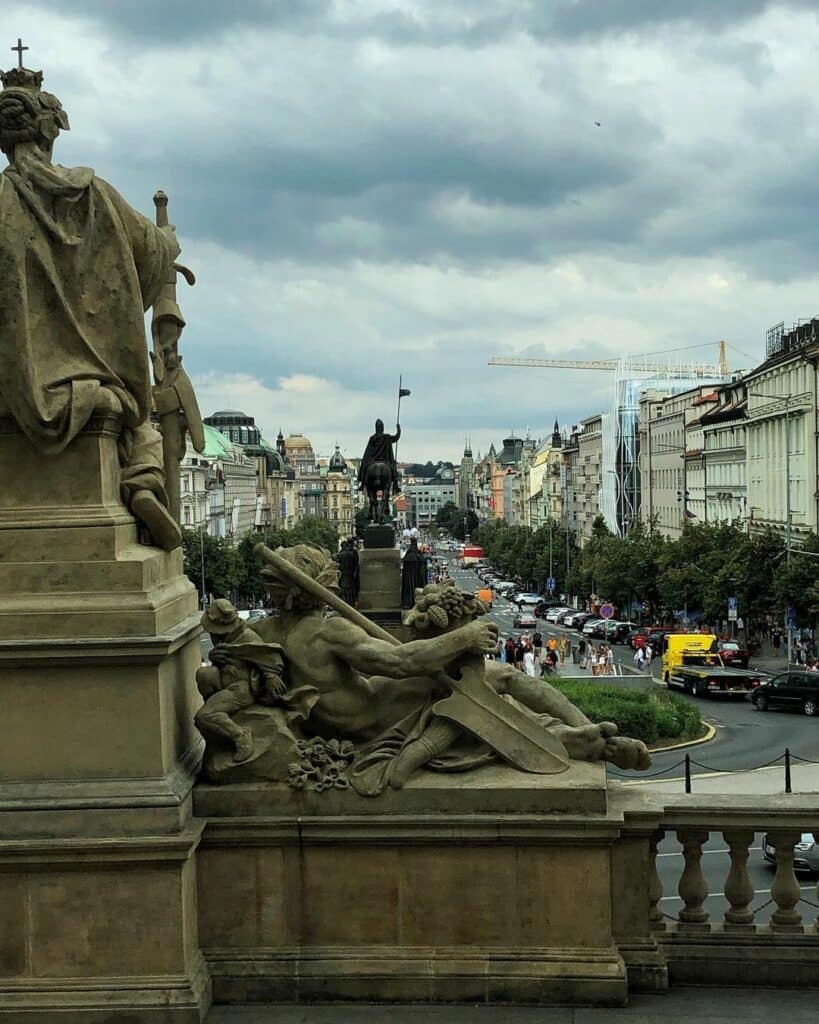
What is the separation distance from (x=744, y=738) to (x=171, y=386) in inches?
1126

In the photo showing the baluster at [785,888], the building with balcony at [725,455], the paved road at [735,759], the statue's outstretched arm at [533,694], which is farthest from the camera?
the building with balcony at [725,455]

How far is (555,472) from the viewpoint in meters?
188

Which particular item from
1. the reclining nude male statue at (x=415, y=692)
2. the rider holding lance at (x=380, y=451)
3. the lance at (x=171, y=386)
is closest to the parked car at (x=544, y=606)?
the rider holding lance at (x=380, y=451)

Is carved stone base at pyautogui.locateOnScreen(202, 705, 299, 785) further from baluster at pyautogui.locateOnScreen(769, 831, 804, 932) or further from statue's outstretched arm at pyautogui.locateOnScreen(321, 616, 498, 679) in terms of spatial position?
baluster at pyautogui.locateOnScreen(769, 831, 804, 932)

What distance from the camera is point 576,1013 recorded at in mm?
6852

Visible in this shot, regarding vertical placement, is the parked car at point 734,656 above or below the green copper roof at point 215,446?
below

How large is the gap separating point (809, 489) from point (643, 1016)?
6701 cm

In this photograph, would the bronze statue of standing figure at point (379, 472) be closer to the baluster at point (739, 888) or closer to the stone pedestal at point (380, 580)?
the stone pedestal at point (380, 580)

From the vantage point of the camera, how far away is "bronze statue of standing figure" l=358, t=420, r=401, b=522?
145 ft

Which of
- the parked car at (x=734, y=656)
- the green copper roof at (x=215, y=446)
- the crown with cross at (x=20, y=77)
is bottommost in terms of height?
the parked car at (x=734, y=656)

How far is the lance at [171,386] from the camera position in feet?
28.1

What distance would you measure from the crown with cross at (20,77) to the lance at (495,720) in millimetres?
2576

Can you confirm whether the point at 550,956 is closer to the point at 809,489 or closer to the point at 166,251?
the point at 166,251

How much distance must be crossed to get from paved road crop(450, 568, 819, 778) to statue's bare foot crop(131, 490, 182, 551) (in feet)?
63.5
